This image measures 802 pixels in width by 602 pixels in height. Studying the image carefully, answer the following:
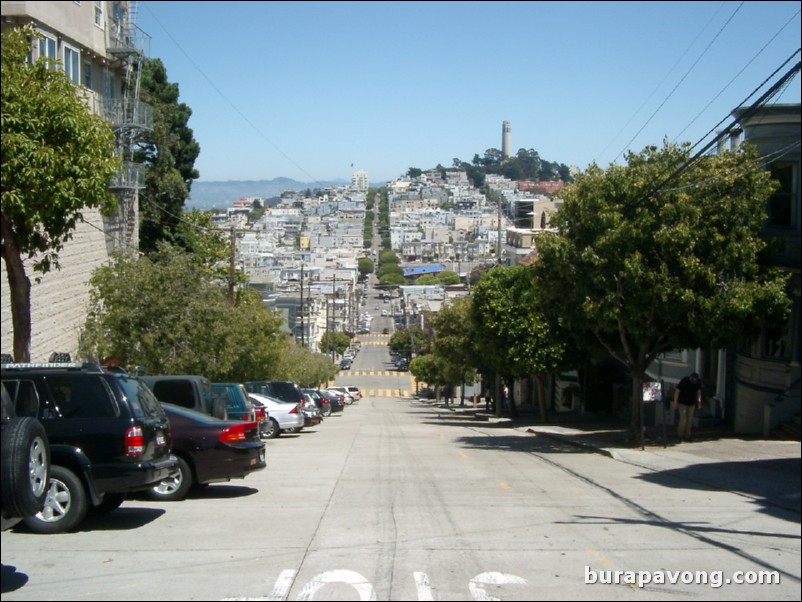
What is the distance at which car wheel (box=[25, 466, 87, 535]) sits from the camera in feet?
36.7

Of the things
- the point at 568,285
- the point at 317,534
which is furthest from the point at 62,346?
the point at 317,534

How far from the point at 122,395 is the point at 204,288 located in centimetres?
1724

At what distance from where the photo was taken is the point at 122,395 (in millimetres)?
11609

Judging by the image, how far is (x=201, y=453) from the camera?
14.4 meters

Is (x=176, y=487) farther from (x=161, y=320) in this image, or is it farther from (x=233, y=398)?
(x=161, y=320)

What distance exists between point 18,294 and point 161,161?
38.1 m

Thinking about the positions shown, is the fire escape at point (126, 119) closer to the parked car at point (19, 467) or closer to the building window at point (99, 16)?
the building window at point (99, 16)

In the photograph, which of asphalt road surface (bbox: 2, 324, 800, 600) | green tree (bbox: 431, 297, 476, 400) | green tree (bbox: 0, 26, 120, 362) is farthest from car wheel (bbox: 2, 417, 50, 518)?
green tree (bbox: 431, 297, 476, 400)

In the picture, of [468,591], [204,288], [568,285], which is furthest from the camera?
[204,288]

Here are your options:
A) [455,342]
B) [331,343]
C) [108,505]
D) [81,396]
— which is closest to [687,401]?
[108,505]

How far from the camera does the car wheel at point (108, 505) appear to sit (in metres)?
12.3

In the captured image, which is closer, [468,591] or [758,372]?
[468,591]

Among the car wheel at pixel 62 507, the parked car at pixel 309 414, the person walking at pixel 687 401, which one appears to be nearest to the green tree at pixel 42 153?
the car wheel at pixel 62 507

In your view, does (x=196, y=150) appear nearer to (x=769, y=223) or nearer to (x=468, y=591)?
(x=769, y=223)
